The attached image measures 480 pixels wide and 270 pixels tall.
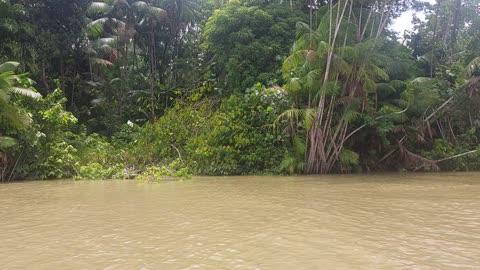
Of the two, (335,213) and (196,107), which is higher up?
(196,107)

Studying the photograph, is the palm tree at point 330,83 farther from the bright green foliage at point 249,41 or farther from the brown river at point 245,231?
the brown river at point 245,231

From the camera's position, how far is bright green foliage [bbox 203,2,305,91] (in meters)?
16.4

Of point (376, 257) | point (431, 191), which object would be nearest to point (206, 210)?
point (376, 257)

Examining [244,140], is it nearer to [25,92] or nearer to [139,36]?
[25,92]

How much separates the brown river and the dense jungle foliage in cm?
511

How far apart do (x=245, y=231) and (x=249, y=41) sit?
13022 mm

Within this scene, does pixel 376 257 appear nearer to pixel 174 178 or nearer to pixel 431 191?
pixel 431 191

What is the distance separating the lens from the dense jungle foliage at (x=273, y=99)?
12.8m

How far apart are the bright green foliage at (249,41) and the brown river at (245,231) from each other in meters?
9.33

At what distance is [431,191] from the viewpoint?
8125 mm

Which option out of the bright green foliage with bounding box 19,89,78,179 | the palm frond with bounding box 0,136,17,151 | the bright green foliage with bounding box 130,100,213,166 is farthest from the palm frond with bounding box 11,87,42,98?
the bright green foliage with bounding box 130,100,213,166

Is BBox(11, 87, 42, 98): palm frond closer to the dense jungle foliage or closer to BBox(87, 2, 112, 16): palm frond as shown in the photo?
the dense jungle foliage

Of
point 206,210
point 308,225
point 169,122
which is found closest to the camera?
point 308,225

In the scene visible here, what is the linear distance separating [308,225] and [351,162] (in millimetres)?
9024
